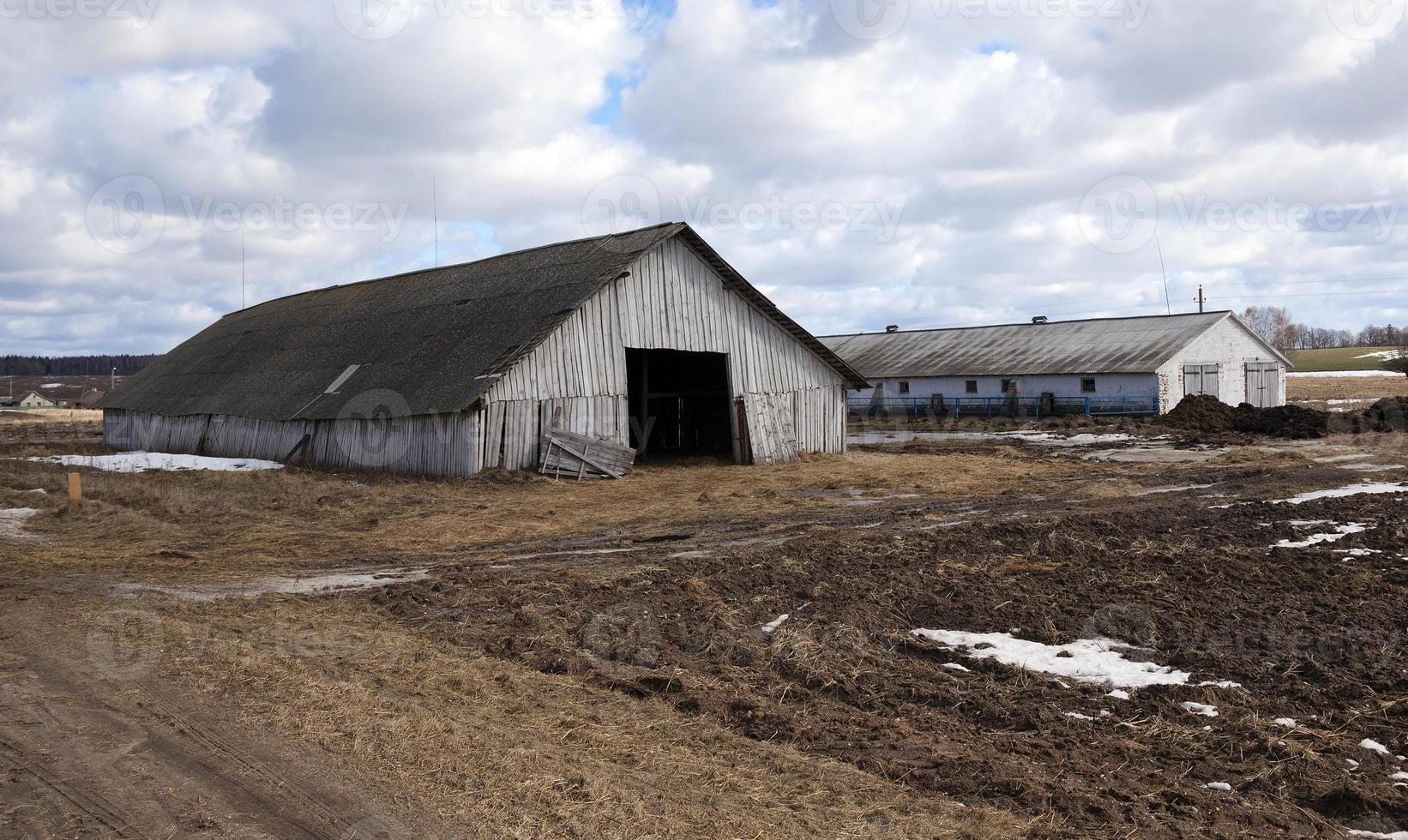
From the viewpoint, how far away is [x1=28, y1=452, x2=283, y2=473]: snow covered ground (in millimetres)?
27828

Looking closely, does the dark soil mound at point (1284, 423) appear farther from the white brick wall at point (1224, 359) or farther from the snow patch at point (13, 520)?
the snow patch at point (13, 520)

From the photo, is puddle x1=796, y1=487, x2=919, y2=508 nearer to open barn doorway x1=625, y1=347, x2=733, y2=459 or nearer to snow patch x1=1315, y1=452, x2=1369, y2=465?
open barn doorway x1=625, y1=347, x2=733, y2=459

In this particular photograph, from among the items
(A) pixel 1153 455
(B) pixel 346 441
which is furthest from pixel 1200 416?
(B) pixel 346 441

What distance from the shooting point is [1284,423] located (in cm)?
3659

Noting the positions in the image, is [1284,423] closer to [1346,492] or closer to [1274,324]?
[1346,492]

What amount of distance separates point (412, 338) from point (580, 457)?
8.33m

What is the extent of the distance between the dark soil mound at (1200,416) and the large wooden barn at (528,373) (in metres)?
16.3

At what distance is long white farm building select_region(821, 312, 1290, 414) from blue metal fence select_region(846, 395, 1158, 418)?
57mm

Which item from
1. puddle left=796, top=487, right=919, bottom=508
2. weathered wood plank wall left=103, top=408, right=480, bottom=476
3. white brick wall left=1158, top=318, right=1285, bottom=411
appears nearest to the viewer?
puddle left=796, top=487, right=919, bottom=508

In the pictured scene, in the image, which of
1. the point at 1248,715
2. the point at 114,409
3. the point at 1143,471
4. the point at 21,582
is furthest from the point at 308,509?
the point at 114,409

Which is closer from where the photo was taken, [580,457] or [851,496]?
[851,496]

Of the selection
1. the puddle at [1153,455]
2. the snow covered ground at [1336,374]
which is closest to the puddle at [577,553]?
the puddle at [1153,455]

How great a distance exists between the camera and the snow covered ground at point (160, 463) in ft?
91.3

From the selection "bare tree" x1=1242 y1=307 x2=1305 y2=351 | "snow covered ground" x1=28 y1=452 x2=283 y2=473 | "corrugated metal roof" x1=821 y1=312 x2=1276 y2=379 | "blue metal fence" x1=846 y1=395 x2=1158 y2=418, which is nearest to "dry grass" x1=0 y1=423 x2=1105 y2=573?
"snow covered ground" x1=28 y1=452 x2=283 y2=473
